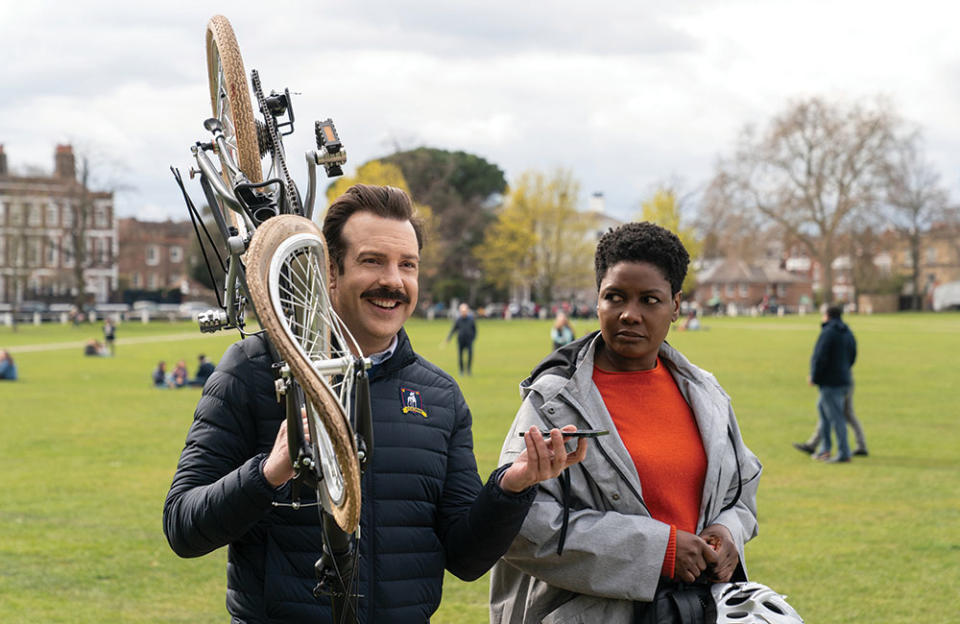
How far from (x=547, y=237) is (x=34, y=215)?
41509 mm

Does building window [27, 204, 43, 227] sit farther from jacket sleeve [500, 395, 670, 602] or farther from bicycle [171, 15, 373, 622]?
bicycle [171, 15, 373, 622]

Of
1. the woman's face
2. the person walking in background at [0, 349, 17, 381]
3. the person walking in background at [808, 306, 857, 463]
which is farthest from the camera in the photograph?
the person walking in background at [0, 349, 17, 381]

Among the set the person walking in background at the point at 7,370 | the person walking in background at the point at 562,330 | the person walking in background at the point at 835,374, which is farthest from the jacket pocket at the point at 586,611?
the person walking in background at the point at 7,370

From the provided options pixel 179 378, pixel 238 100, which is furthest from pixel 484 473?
pixel 179 378

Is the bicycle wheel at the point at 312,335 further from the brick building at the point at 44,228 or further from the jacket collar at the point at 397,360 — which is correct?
the brick building at the point at 44,228

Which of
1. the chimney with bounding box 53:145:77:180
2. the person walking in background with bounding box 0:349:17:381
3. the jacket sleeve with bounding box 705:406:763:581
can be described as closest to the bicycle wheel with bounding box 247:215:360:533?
the jacket sleeve with bounding box 705:406:763:581

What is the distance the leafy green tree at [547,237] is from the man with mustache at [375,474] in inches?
3131

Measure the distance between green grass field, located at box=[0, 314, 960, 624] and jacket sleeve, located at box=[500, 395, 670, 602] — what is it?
3.86 m

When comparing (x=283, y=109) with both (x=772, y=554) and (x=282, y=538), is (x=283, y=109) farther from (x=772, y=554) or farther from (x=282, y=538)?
(x=772, y=554)

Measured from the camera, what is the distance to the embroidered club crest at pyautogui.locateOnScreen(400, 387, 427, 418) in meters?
2.64

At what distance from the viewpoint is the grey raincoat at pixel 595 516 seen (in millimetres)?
2838

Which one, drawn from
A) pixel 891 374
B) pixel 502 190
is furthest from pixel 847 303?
pixel 891 374

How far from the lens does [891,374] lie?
2580 centimetres

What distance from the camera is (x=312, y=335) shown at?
6.09 ft
